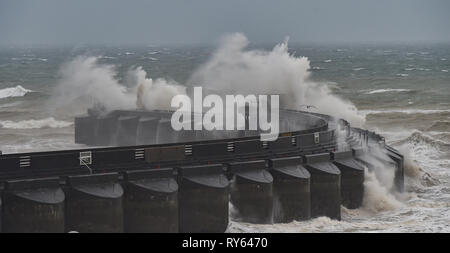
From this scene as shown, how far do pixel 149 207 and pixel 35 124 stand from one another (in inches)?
1291

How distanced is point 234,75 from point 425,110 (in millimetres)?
12568

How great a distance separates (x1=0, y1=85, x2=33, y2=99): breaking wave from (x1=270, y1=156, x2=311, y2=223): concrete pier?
5506cm

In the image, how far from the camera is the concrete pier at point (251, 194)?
64.9ft

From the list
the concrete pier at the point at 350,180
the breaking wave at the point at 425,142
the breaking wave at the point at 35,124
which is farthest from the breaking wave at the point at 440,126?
the concrete pier at the point at 350,180

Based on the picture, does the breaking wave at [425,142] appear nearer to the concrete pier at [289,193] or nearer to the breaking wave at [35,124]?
the concrete pier at [289,193]

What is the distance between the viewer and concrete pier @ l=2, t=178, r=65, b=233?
1691cm

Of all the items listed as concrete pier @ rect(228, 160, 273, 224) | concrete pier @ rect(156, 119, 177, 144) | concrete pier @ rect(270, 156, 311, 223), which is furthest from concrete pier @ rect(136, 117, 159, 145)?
concrete pier @ rect(228, 160, 273, 224)

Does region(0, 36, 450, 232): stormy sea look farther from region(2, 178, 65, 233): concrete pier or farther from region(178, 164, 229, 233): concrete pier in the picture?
region(2, 178, 65, 233): concrete pier

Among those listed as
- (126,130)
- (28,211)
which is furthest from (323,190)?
(126,130)

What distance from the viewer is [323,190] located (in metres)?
21.2

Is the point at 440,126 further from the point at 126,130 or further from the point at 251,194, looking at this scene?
the point at 251,194

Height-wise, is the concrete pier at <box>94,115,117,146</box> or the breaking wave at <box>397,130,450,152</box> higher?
the concrete pier at <box>94,115,117,146</box>
